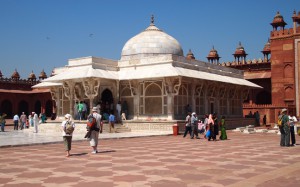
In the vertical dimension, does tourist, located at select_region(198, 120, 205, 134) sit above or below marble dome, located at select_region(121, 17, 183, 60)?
below

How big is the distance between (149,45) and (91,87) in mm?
6960

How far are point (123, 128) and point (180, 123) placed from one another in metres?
3.42

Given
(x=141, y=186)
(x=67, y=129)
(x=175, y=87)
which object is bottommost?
(x=141, y=186)

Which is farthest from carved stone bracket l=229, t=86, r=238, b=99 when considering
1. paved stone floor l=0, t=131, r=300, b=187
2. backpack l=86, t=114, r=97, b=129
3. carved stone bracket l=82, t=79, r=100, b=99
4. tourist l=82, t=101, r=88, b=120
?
backpack l=86, t=114, r=97, b=129

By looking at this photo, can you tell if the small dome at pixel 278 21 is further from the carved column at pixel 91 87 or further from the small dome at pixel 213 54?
the carved column at pixel 91 87

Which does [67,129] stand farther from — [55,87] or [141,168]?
[55,87]

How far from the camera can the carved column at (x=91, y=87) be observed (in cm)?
2178

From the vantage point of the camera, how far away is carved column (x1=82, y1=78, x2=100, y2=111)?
71.5 ft

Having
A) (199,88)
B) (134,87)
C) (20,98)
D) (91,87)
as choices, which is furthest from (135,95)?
(20,98)

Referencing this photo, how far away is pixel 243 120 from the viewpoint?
29234 mm

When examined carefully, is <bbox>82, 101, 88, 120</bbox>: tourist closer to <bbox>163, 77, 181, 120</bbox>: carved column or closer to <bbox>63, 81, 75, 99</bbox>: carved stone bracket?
<bbox>63, 81, 75, 99</bbox>: carved stone bracket

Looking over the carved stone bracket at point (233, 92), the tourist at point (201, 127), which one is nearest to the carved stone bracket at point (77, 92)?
the tourist at point (201, 127)

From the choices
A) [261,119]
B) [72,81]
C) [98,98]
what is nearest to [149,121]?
[98,98]

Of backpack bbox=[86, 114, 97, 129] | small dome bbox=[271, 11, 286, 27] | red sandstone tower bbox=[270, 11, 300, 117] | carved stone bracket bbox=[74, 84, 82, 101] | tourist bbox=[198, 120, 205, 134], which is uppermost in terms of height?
small dome bbox=[271, 11, 286, 27]
